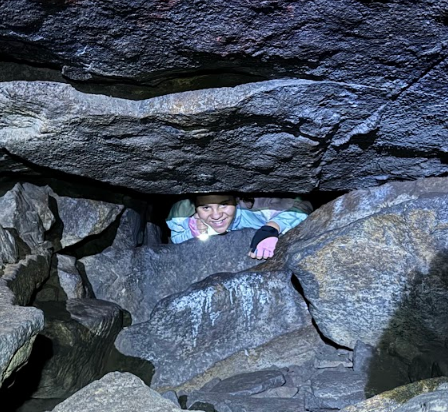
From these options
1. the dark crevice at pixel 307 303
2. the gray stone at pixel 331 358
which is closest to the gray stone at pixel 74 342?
the dark crevice at pixel 307 303

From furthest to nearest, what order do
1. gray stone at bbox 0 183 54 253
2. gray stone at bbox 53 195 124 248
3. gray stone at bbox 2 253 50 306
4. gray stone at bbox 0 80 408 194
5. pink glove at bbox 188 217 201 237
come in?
pink glove at bbox 188 217 201 237, gray stone at bbox 53 195 124 248, gray stone at bbox 0 183 54 253, gray stone at bbox 2 253 50 306, gray stone at bbox 0 80 408 194

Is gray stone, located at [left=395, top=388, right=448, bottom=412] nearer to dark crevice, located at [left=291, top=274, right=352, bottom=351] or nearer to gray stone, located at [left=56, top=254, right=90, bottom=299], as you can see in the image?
dark crevice, located at [left=291, top=274, right=352, bottom=351]

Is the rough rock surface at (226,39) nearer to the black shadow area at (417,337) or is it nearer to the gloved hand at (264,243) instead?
the black shadow area at (417,337)

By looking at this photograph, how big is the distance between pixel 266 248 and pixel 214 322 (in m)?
0.50

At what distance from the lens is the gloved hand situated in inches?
140

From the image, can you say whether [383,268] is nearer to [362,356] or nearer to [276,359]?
[362,356]

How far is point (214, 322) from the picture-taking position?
131 inches

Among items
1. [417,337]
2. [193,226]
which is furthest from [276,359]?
[193,226]

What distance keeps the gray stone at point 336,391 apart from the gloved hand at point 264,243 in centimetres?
74

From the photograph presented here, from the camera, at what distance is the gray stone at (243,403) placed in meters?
2.96

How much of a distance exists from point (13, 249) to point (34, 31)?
1.26 metres

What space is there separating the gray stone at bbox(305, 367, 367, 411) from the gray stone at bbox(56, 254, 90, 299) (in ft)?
3.88

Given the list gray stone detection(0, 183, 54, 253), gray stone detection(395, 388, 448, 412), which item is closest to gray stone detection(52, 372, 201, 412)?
gray stone detection(395, 388, 448, 412)

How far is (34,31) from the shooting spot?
1959 millimetres
